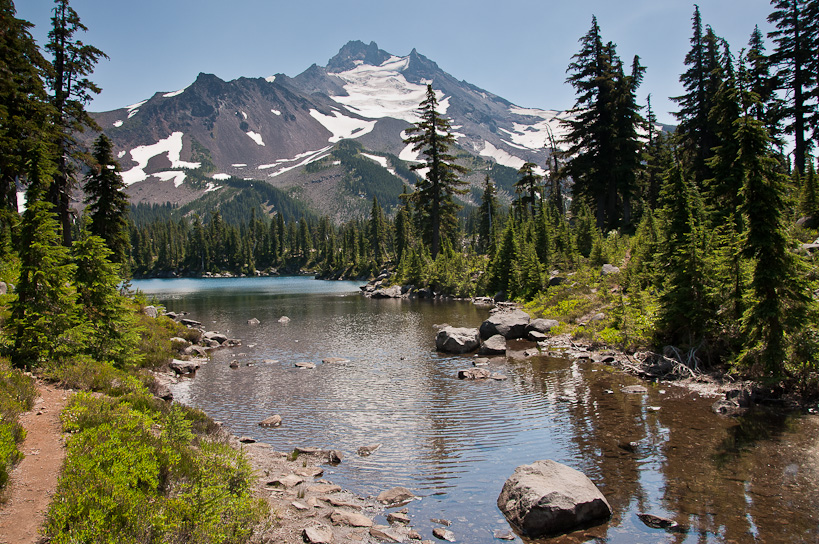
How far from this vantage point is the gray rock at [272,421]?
12.8 metres

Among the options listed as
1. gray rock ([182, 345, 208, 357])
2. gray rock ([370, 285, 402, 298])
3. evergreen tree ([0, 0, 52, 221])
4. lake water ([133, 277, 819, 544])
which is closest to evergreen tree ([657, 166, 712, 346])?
lake water ([133, 277, 819, 544])

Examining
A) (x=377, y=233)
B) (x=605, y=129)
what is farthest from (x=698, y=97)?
(x=377, y=233)

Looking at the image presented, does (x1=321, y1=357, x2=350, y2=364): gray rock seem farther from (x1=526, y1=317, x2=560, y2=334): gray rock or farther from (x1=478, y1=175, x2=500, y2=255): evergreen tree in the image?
(x1=478, y1=175, x2=500, y2=255): evergreen tree

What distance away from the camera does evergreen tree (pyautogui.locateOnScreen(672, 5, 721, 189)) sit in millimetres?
35156

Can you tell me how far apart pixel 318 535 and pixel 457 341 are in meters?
15.8

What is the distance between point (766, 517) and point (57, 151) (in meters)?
31.2

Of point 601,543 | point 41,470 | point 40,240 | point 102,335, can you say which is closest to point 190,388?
point 102,335

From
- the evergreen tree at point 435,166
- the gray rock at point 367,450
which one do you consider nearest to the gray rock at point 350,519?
the gray rock at point 367,450

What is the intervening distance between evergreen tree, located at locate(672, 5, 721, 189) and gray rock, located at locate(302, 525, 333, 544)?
37382 mm

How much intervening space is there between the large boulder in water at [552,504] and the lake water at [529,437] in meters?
0.22

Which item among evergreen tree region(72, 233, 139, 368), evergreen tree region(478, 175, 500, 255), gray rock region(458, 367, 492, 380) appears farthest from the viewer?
evergreen tree region(478, 175, 500, 255)

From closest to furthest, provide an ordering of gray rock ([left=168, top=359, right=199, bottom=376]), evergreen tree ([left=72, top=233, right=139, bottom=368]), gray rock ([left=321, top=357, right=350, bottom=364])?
evergreen tree ([left=72, top=233, right=139, bottom=368]) → gray rock ([left=168, top=359, right=199, bottom=376]) → gray rock ([left=321, top=357, right=350, bottom=364])

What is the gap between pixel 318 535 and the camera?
22.3 feet

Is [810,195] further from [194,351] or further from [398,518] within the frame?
[194,351]
